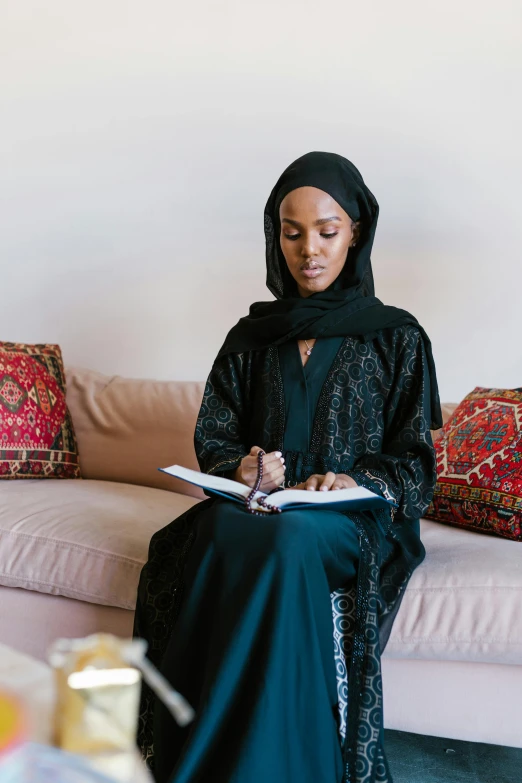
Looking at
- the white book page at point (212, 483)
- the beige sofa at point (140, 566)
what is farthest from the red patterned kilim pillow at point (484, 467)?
the white book page at point (212, 483)

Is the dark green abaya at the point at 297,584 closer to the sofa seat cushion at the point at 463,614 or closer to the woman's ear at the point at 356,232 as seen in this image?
the sofa seat cushion at the point at 463,614

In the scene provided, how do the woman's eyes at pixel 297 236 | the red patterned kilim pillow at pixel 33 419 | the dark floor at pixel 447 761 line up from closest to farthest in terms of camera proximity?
the dark floor at pixel 447 761
the woman's eyes at pixel 297 236
the red patterned kilim pillow at pixel 33 419

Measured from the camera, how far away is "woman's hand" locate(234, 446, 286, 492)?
1.63 metres

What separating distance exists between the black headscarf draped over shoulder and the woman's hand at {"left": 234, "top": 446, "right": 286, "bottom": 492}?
329 mm

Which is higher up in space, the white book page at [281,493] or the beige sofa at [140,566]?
the white book page at [281,493]

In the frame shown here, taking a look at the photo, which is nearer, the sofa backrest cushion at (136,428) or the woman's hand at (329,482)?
the woman's hand at (329,482)

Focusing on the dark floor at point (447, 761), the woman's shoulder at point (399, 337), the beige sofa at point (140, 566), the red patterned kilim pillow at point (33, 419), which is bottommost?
the dark floor at point (447, 761)

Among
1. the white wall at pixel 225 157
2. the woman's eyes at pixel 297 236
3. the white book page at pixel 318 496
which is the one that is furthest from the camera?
the white wall at pixel 225 157

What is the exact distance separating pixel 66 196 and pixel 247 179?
2.57 feet

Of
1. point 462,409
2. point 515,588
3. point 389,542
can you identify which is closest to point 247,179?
point 462,409

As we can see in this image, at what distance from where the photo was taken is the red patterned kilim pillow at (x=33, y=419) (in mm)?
2496

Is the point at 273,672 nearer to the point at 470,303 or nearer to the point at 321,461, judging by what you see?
the point at 321,461

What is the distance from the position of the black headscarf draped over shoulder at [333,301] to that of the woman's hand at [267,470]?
0.33m

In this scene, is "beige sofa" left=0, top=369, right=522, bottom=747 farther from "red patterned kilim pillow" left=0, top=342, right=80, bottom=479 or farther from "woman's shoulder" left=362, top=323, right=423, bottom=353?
"woman's shoulder" left=362, top=323, right=423, bottom=353
